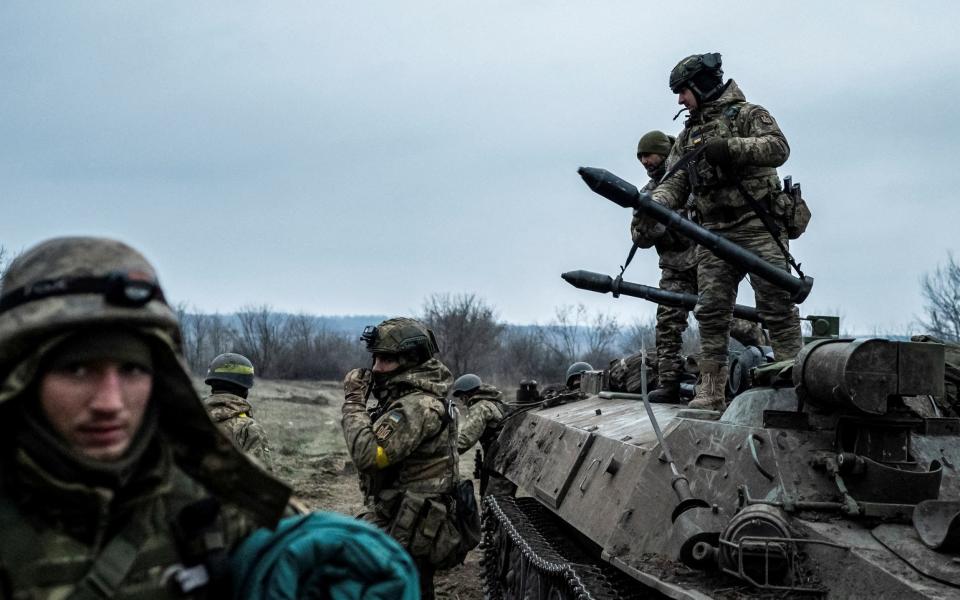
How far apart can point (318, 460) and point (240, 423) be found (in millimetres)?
11939

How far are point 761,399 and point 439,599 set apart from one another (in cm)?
463

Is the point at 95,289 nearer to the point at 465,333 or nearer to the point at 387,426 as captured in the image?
the point at 387,426

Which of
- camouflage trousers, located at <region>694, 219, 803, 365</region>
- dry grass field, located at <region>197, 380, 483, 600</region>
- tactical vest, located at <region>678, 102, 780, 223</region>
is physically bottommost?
dry grass field, located at <region>197, 380, 483, 600</region>

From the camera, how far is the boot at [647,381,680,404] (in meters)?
8.41

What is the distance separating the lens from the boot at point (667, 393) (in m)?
8.41

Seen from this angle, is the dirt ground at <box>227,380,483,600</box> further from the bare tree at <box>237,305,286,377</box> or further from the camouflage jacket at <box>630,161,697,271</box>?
the bare tree at <box>237,305,286,377</box>

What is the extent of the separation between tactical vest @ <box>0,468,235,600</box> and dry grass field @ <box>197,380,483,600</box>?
3174 mm

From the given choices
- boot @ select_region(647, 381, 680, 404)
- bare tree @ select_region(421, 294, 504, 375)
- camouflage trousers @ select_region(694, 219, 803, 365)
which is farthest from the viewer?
bare tree @ select_region(421, 294, 504, 375)

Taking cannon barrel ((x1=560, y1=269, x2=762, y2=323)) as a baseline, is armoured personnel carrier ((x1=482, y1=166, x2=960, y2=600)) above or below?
below

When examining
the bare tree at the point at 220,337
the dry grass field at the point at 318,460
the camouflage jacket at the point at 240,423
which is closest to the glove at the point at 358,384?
the camouflage jacket at the point at 240,423

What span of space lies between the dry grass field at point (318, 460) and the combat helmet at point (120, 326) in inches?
121

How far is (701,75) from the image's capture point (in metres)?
7.27

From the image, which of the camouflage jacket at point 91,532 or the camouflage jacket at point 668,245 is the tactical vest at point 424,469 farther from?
the camouflage jacket at point 91,532

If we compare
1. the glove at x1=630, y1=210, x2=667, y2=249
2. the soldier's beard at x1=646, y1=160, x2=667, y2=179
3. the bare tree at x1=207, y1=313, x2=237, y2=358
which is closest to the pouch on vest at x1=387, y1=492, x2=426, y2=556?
the glove at x1=630, y1=210, x2=667, y2=249
